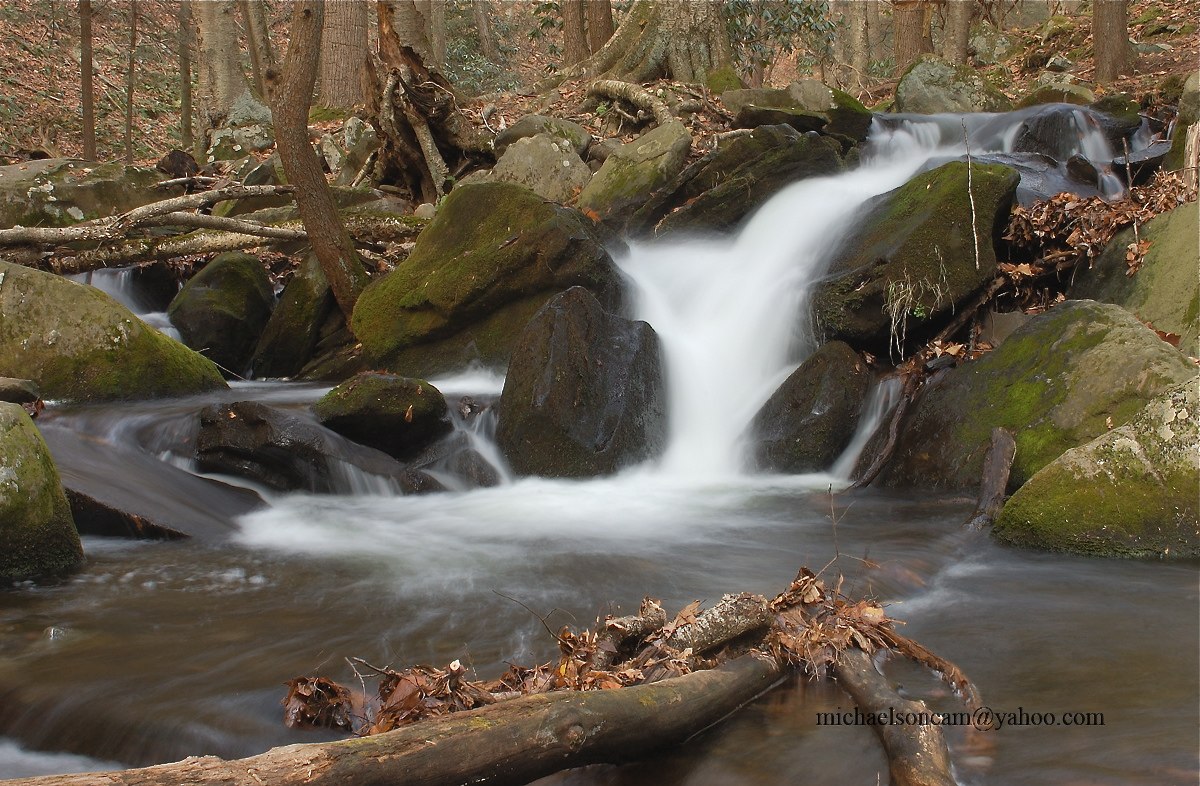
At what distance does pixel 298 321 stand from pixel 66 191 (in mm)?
5368

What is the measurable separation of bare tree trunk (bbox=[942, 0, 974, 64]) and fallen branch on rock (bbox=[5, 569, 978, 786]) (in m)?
17.6

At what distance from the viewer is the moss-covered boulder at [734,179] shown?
1142cm

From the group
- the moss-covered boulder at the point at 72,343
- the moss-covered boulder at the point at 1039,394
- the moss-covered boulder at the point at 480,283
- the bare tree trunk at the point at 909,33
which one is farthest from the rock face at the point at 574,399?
the bare tree trunk at the point at 909,33

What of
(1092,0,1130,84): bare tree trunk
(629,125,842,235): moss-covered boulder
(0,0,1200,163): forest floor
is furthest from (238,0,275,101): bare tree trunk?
(1092,0,1130,84): bare tree trunk

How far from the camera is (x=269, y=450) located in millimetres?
7270

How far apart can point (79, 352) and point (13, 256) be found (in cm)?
366

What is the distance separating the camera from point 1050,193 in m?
9.71

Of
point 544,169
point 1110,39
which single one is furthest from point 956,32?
point 544,169

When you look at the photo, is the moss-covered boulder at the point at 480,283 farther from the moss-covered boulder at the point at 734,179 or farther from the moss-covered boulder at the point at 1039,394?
the moss-covered boulder at the point at 1039,394

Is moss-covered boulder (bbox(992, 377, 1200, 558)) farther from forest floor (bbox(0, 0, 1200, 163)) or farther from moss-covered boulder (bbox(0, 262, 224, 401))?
forest floor (bbox(0, 0, 1200, 163))

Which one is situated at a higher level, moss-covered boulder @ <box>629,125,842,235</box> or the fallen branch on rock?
moss-covered boulder @ <box>629,125,842,235</box>

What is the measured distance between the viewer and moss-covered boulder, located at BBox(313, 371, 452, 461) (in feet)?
25.4

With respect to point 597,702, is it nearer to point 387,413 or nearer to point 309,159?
point 387,413

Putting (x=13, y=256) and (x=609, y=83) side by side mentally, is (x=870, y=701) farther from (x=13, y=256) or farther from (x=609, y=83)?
(x=609, y=83)
